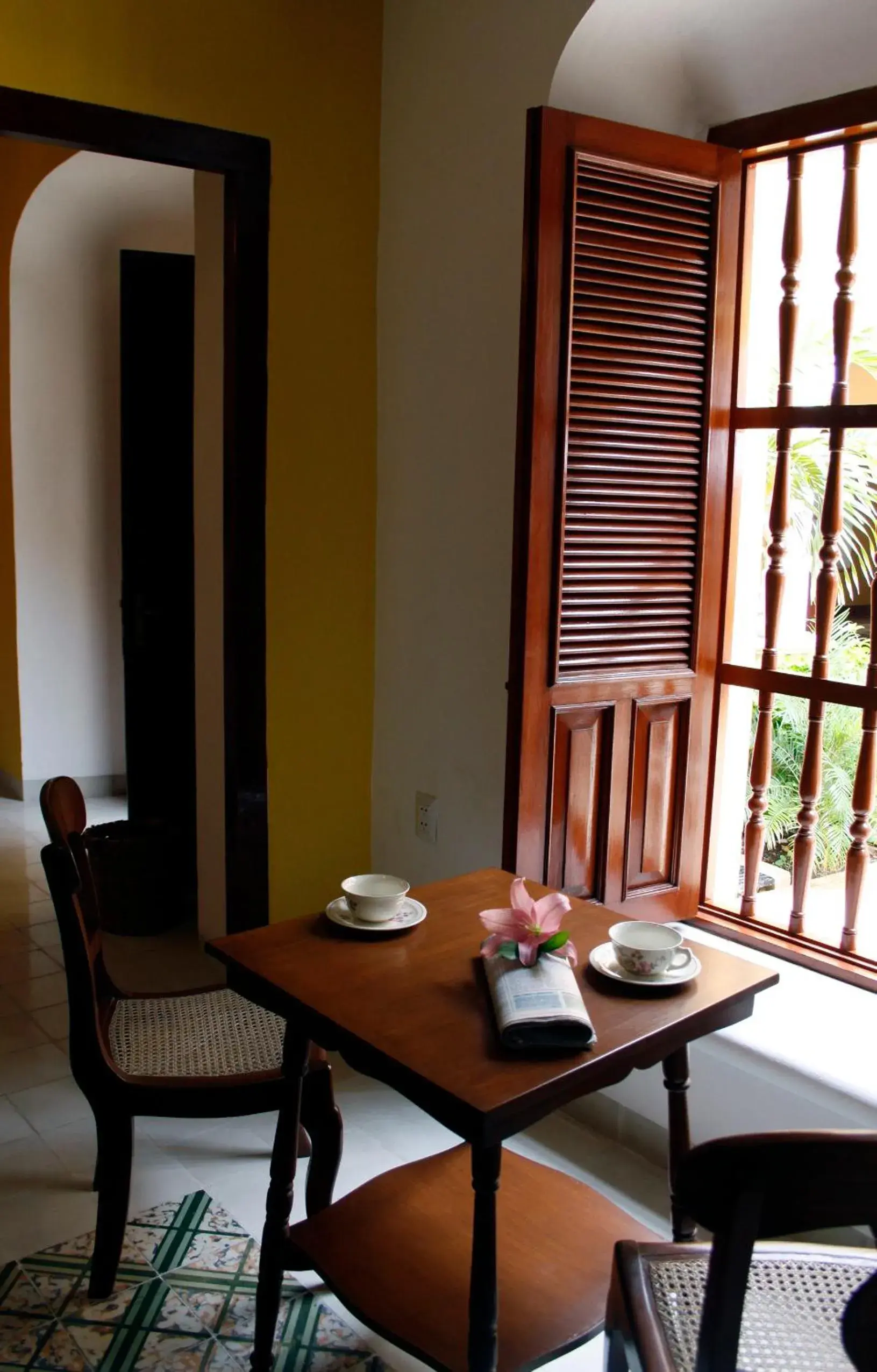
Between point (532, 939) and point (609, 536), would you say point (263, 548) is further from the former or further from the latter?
point (532, 939)

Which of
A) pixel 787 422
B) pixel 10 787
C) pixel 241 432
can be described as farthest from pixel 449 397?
pixel 10 787

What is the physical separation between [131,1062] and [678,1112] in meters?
0.92

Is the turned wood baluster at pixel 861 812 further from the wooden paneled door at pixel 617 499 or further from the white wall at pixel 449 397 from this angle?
the white wall at pixel 449 397

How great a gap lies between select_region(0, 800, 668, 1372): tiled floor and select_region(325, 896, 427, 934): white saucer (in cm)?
70

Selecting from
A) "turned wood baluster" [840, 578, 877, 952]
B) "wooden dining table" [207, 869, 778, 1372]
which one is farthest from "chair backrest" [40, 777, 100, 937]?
"turned wood baluster" [840, 578, 877, 952]

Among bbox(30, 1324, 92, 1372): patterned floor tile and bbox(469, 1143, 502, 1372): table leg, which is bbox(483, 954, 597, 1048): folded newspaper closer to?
bbox(469, 1143, 502, 1372): table leg

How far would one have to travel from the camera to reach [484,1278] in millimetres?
1455

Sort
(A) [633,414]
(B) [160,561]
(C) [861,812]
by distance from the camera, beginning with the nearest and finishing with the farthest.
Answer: (A) [633,414]
(C) [861,812]
(B) [160,561]

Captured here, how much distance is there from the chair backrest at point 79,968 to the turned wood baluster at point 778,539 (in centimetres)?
149

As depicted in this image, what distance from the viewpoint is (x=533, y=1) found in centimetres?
244

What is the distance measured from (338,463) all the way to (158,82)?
0.94m

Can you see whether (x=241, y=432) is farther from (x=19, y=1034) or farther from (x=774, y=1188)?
(x=774, y=1188)

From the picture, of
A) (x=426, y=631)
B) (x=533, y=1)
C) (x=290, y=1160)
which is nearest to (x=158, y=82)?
(x=533, y=1)

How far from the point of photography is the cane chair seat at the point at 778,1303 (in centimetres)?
128
